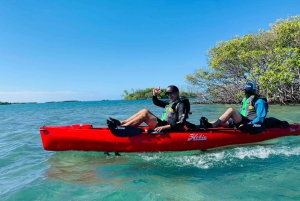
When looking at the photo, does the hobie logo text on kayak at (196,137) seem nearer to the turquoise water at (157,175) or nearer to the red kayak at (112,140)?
the red kayak at (112,140)

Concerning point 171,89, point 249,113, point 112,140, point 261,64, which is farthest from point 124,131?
point 261,64

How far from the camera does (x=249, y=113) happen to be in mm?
6391

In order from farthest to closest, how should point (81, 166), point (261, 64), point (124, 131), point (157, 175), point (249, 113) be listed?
point (261, 64), point (249, 113), point (124, 131), point (81, 166), point (157, 175)

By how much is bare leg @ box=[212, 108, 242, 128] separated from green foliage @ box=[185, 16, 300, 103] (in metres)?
14.3

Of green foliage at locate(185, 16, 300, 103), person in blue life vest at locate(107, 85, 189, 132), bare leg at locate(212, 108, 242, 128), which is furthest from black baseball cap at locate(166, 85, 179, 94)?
green foliage at locate(185, 16, 300, 103)

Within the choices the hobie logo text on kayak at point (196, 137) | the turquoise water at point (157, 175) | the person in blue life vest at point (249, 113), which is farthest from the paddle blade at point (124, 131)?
the person in blue life vest at point (249, 113)

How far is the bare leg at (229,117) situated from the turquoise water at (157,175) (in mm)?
716

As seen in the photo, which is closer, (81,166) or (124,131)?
(81,166)

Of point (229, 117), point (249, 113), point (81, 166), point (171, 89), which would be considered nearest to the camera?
point (81, 166)

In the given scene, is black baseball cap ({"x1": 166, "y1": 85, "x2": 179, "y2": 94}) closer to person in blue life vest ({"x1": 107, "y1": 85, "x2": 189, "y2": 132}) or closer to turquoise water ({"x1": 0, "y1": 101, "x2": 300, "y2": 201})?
person in blue life vest ({"x1": 107, "y1": 85, "x2": 189, "y2": 132})

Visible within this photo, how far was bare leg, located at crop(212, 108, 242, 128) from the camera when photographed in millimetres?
6062

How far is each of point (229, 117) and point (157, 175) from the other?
2597 mm

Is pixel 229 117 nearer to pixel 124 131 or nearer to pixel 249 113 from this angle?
pixel 249 113

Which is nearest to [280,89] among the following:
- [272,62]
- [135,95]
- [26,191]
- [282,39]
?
[272,62]
